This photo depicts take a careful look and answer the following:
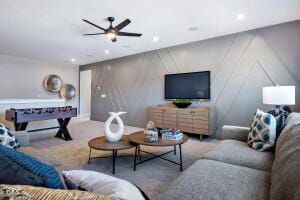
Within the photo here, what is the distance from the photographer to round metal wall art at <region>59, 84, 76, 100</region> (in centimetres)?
788

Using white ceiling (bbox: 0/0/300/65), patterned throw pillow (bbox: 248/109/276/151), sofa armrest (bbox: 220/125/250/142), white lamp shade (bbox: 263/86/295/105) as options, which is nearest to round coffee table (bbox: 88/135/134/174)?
sofa armrest (bbox: 220/125/250/142)

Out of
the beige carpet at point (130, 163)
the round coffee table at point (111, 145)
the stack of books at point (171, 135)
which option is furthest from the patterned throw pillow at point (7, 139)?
the stack of books at point (171, 135)

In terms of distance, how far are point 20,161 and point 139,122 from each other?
5.38 metres

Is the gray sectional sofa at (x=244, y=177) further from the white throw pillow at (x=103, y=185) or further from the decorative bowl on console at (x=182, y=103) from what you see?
the decorative bowl on console at (x=182, y=103)

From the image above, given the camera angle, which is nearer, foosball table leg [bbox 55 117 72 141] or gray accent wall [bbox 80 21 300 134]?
gray accent wall [bbox 80 21 300 134]

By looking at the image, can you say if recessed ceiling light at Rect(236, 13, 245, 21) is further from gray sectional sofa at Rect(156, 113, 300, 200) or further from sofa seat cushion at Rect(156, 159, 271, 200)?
sofa seat cushion at Rect(156, 159, 271, 200)

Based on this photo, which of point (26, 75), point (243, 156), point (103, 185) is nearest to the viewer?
point (103, 185)

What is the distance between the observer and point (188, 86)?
477 cm

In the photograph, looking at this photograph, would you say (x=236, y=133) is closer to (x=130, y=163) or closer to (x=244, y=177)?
(x=244, y=177)

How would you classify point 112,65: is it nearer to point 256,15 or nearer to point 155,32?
point 155,32

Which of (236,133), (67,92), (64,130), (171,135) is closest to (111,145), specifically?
(171,135)

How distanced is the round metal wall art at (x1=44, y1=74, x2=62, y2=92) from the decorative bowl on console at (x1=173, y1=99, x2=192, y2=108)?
5.53m

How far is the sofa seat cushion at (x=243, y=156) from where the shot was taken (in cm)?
163

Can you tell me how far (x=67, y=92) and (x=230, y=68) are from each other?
22.1 feet
